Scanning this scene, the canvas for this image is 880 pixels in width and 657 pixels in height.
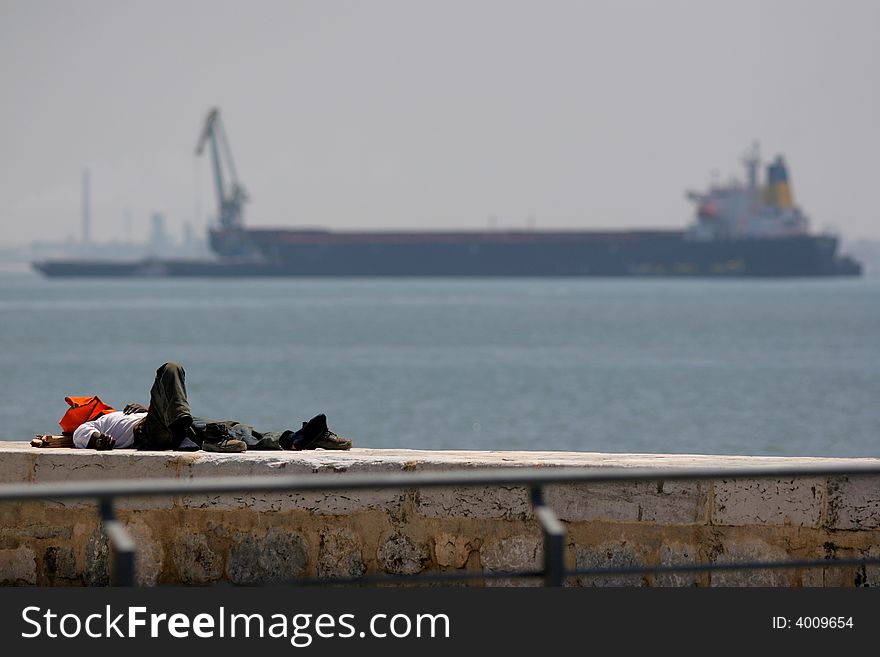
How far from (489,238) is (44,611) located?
110 meters

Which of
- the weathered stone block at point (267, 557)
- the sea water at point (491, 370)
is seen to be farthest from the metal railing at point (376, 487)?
the sea water at point (491, 370)

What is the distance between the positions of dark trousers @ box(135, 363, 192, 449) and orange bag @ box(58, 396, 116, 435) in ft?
0.93

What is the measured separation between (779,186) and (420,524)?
121 meters

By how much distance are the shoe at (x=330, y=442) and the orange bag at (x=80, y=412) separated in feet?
2.49

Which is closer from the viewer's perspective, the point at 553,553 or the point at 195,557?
the point at 553,553

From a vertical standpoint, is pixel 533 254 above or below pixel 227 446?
above

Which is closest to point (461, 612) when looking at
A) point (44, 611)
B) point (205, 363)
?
point (44, 611)

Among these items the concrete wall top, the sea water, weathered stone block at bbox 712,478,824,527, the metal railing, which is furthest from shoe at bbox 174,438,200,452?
the sea water

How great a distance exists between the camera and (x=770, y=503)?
4.75m

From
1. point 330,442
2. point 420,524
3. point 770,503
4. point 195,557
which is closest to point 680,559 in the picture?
point 770,503

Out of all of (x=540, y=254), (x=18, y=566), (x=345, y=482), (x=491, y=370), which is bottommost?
(x=491, y=370)

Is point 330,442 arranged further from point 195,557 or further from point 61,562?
point 61,562

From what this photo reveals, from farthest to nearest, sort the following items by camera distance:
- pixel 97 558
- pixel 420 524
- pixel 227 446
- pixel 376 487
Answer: pixel 227 446 → pixel 97 558 → pixel 420 524 → pixel 376 487

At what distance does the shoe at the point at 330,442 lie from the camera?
18.3 ft
